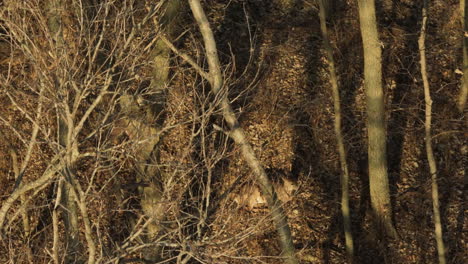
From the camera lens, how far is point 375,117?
42.7ft

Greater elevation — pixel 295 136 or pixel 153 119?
pixel 153 119

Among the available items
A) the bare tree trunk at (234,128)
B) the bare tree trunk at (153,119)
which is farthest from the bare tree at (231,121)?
the bare tree trunk at (153,119)

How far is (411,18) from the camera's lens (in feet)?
58.4

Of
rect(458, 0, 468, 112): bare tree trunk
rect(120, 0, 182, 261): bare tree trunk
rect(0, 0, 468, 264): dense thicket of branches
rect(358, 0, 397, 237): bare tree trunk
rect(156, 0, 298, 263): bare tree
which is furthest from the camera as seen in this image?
rect(458, 0, 468, 112): bare tree trunk

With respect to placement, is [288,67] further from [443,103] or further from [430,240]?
[430,240]

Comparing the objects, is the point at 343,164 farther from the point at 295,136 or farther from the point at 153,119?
→ the point at 153,119

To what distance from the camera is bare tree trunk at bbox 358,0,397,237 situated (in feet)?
41.8

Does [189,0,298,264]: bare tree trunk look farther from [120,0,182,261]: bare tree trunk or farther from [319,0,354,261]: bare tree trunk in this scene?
[319,0,354,261]: bare tree trunk

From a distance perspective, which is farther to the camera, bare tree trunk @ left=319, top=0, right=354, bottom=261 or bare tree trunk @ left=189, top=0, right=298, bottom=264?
bare tree trunk @ left=319, top=0, right=354, bottom=261

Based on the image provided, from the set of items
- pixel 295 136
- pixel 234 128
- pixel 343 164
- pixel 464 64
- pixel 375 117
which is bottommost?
pixel 295 136

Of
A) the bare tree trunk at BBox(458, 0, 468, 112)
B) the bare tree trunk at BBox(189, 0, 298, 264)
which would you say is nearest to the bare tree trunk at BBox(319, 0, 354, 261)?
the bare tree trunk at BBox(189, 0, 298, 264)

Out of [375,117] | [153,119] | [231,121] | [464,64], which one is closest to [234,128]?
[231,121]

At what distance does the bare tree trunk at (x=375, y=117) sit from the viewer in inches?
501

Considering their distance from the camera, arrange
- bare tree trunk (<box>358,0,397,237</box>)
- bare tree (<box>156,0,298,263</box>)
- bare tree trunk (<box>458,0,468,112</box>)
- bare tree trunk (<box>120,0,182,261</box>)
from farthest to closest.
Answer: bare tree trunk (<box>458,0,468,112</box>)
bare tree trunk (<box>358,0,397,237</box>)
bare tree (<box>156,0,298,263</box>)
bare tree trunk (<box>120,0,182,261</box>)
